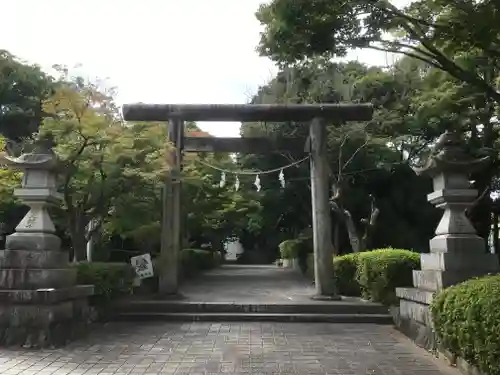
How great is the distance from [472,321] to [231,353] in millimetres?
3548

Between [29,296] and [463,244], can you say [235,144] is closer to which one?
[29,296]

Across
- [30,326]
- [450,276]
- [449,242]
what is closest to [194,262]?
[30,326]

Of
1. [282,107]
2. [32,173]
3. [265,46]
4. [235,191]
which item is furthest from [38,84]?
[265,46]

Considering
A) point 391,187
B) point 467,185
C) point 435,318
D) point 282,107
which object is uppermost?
point 282,107

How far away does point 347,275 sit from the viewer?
553 inches

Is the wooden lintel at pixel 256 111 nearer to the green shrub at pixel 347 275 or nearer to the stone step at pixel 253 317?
the green shrub at pixel 347 275

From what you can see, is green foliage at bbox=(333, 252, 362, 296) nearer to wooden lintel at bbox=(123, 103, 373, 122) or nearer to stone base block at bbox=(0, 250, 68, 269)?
wooden lintel at bbox=(123, 103, 373, 122)

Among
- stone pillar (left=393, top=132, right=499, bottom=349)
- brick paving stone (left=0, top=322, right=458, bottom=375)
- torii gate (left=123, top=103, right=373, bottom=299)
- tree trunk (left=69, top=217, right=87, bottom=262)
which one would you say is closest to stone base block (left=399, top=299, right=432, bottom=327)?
stone pillar (left=393, top=132, right=499, bottom=349)

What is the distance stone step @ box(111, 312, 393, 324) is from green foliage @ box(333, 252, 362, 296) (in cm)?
253

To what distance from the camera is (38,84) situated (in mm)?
22797

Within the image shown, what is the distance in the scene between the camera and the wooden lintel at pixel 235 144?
15117 millimetres

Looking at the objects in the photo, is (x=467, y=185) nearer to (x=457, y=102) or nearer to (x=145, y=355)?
(x=457, y=102)

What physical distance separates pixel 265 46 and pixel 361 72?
14351mm

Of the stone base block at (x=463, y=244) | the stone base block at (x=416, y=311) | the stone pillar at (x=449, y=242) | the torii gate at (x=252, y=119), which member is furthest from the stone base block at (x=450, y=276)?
the torii gate at (x=252, y=119)
